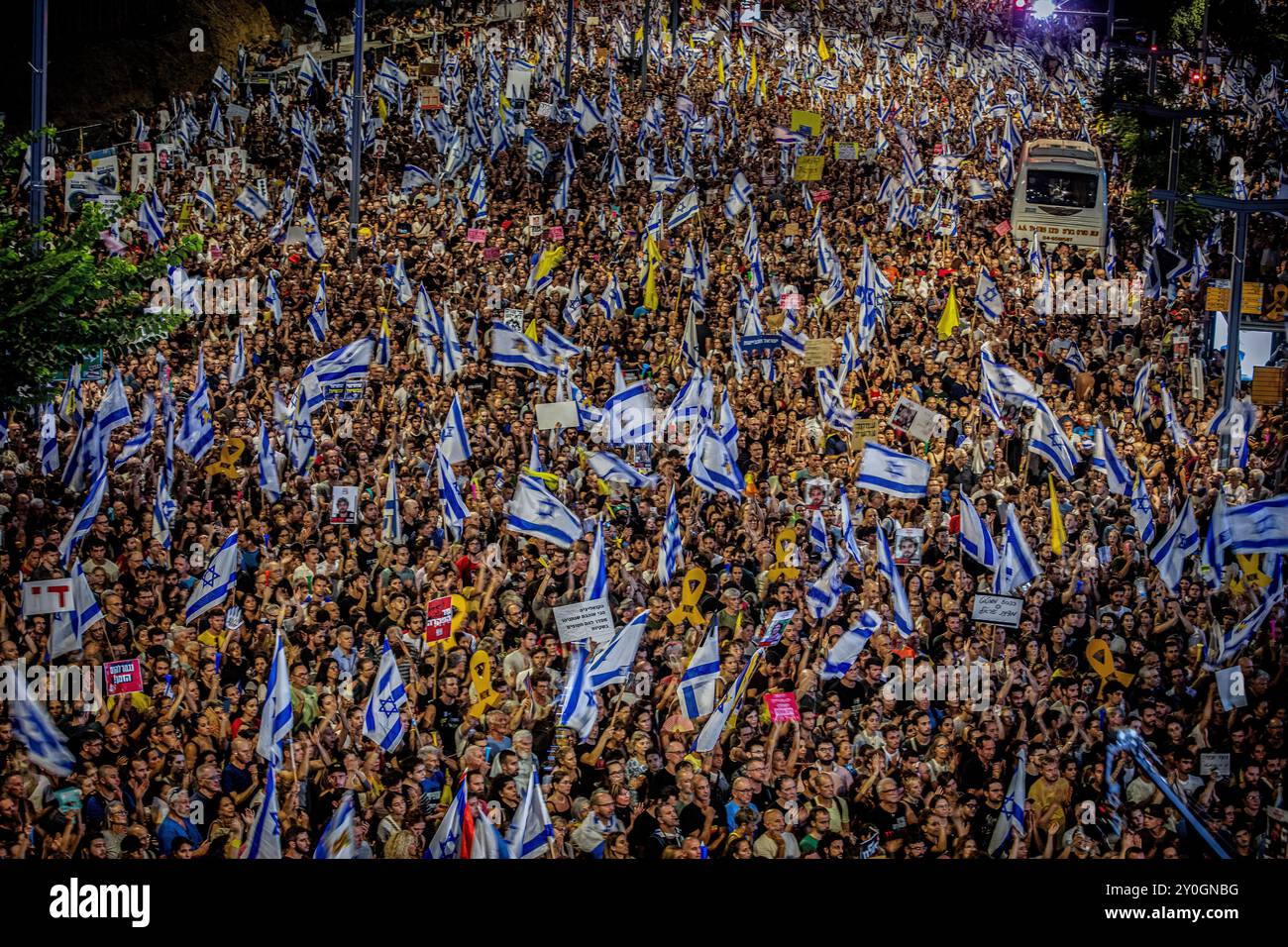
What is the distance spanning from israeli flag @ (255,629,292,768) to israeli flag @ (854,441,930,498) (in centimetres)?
645

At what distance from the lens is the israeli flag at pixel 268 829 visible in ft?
29.8

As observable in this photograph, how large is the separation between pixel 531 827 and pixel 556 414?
8.15m

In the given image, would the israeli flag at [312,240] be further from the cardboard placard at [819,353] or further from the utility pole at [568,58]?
the utility pole at [568,58]

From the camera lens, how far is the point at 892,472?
49.5ft

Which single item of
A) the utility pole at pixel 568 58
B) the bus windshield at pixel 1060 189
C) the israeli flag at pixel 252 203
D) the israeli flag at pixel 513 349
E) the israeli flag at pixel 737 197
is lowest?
the israeli flag at pixel 513 349

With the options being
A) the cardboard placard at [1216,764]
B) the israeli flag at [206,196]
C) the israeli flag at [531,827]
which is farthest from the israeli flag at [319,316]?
the cardboard placard at [1216,764]

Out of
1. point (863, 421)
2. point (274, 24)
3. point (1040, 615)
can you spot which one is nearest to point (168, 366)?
point (863, 421)

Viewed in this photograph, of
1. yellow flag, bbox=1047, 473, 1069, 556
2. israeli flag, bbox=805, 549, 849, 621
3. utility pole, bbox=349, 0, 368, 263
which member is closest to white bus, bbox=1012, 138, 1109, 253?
utility pole, bbox=349, 0, 368, 263

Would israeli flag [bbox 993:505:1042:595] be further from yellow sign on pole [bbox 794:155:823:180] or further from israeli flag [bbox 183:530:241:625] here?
yellow sign on pole [bbox 794:155:823:180]

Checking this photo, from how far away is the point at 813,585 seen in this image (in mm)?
13312

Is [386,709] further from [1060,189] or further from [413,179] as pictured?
[1060,189]

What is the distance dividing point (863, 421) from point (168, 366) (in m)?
8.16

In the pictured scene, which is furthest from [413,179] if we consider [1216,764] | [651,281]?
[1216,764]

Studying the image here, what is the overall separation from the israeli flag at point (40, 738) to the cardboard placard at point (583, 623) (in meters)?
3.54
